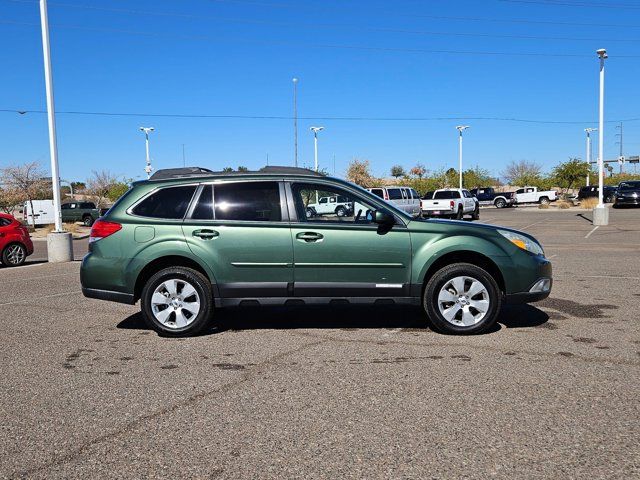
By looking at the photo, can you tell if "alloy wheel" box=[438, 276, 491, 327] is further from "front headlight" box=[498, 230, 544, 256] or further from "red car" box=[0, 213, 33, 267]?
"red car" box=[0, 213, 33, 267]

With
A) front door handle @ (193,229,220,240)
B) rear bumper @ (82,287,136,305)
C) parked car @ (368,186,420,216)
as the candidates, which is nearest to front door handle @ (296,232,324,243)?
front door handle @ (193,229,220,240)

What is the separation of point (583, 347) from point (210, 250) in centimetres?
392

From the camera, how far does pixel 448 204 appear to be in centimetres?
3005

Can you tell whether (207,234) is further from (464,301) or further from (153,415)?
(464,301)

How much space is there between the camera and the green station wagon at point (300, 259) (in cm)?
637

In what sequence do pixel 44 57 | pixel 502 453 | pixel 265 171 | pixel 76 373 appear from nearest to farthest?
1. pixel 502 453
2. pixel 76 373
3. pixel 265 171
4. pixel 44 57

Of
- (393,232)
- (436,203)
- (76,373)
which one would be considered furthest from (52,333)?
(436,203)

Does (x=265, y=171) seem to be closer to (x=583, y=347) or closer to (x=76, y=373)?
(x=76, y=373)

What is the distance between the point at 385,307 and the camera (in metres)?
8.07

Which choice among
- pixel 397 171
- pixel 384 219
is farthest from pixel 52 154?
pixel 397 171

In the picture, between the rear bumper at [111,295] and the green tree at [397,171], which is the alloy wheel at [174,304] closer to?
the rear bumper at [111,295]

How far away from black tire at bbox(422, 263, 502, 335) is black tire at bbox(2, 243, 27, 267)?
12457mm

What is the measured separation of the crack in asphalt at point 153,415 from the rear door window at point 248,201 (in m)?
1.55

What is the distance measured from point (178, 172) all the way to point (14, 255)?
10278 millimetres
